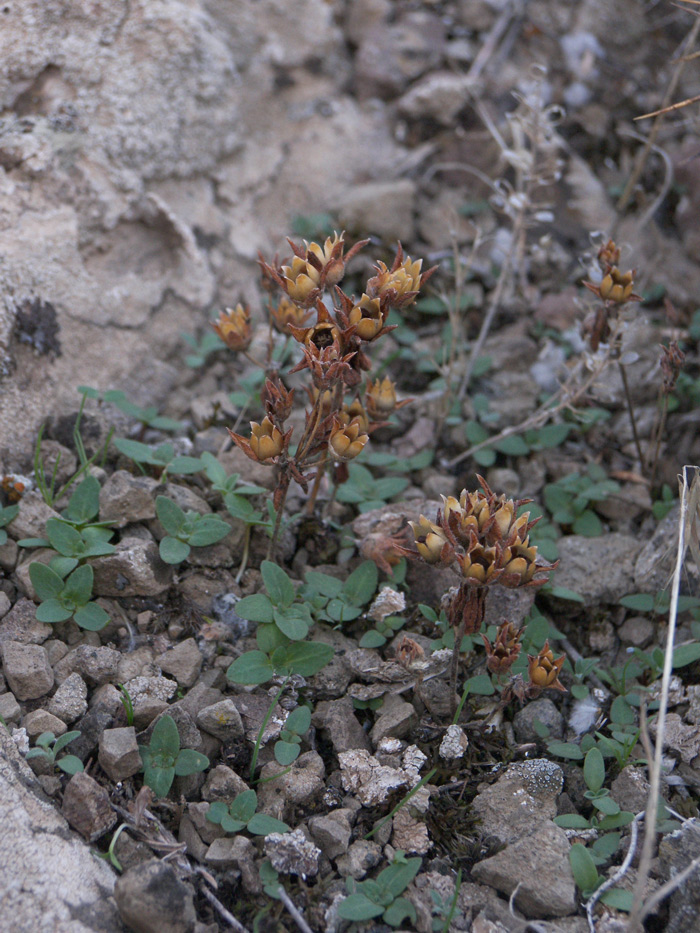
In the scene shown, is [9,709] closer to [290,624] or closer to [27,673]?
[27,673]

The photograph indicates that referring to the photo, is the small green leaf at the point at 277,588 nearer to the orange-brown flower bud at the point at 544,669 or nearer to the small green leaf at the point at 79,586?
the small green leaf at the point at 79,586

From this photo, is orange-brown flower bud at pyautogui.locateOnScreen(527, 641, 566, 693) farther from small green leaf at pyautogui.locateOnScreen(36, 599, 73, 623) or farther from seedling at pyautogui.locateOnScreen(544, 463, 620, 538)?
small green leaf at pyautogui.locateOnScreen(36, 599, 73, 623)

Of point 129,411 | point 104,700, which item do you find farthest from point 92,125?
point 104,700

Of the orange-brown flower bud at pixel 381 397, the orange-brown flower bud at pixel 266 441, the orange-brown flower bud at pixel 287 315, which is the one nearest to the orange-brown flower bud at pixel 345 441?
the orange-brown flower bud at pixel 266 441

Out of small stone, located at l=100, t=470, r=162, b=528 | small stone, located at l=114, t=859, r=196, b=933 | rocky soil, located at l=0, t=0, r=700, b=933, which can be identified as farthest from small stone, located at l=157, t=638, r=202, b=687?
small stone, located at l=114, t=859, r=196, b=933

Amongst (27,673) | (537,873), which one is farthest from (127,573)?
(537,873)

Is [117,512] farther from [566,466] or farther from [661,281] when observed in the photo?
[661,281]
